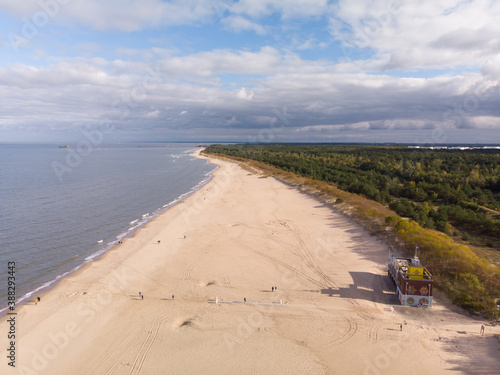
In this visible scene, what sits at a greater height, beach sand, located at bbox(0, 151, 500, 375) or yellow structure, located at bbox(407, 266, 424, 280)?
yellow structure, located at bbox(407, 266, 424, 280)

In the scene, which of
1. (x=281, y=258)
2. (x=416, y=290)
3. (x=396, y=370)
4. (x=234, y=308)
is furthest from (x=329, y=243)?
(x=396, y=370)

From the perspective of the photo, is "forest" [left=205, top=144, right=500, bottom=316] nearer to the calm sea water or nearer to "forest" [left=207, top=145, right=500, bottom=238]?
"forest" [left=207, top=145, right=500, bottom=238]

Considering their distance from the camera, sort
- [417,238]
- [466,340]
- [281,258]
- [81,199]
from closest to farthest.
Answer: [466,340], [417,238], [281,258], [81,199]

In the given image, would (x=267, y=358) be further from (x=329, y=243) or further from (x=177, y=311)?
(x=329, y=243)

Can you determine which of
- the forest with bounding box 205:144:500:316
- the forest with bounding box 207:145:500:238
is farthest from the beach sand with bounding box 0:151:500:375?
the forest with bounding box 207:145:500:238

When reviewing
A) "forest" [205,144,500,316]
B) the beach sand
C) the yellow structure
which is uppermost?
the yellow structure

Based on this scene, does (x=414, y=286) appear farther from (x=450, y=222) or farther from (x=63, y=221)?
(x=63, y=221)

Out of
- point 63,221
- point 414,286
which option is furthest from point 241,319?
point 63,221

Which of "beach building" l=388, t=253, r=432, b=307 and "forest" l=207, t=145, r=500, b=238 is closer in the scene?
"beach building" l=388, t=253, r=432, b=307
